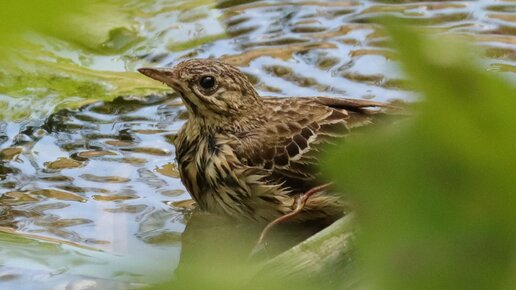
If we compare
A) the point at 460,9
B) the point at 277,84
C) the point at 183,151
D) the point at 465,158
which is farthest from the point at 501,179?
the point at 460,9

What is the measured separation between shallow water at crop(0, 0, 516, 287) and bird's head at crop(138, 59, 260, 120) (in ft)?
1.66

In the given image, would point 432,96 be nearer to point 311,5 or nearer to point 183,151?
point 183,151

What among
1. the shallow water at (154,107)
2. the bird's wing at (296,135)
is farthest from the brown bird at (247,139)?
the shallow water at (154,107)

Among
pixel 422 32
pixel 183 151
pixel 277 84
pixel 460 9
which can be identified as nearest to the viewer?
pixel 422 32

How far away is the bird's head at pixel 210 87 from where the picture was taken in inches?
187

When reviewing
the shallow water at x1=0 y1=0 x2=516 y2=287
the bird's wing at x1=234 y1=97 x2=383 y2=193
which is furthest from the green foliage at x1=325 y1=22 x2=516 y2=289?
the bird's wing at x1=234 y1=97 x2=383 y2=193

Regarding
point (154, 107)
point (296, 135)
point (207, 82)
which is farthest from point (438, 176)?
point (154, 107)

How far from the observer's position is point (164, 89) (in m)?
6.15

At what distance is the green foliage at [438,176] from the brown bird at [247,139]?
3.61 metres

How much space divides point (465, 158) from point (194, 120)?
14.6 feet

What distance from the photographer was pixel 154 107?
5.97 m

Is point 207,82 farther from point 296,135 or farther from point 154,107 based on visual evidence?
point 154,107

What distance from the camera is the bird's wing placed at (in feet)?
14.6

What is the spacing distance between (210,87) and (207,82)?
0.03 meters
